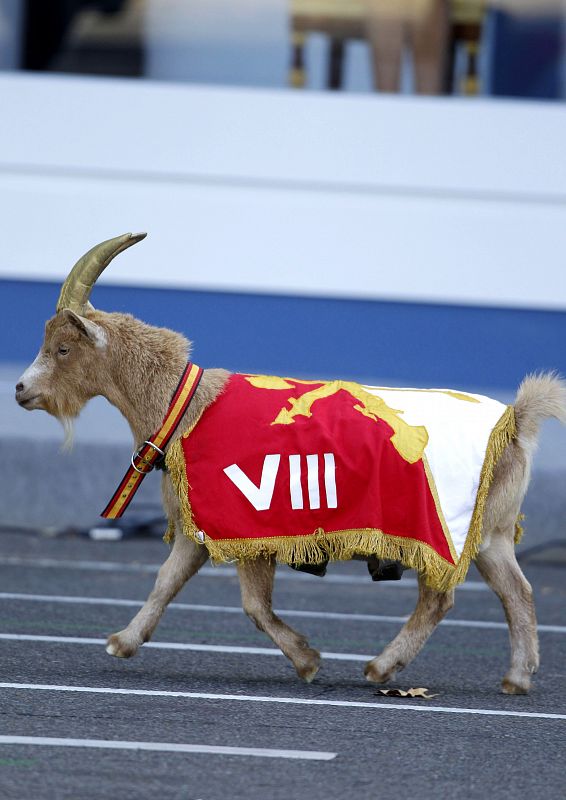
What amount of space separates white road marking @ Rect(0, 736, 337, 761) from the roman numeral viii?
1424mm

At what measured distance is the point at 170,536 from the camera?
7668 mm

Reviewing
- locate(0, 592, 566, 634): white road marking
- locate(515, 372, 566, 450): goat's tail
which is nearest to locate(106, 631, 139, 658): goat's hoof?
locate(515, 372, 566, 450): goat's tail

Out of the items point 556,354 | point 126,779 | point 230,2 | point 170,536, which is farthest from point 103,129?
point 126,779

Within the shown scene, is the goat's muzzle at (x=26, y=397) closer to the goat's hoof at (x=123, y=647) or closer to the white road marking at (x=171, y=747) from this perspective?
the goat's hoof at (x=123, y=647)

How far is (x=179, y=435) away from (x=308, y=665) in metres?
1.27

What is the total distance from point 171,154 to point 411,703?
756 centimetres

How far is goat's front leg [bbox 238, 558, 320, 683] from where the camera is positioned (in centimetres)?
744

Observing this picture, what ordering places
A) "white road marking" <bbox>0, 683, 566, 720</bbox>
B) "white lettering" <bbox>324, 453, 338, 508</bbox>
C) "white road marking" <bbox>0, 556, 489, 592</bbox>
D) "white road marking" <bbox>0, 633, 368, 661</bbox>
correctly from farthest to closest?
"white road marking" <bbox>0, 556, 489, 592</bbox>
"white road marking" <bbox>0, 633, 368, 661</bbox>
"white lettering" <bbox>324, 453, 338, 508</bbox>
"white road marking" <bbox>0, 683, 566, 720</bbox>

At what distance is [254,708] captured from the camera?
691 cm

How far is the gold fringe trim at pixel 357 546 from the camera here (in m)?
7.21

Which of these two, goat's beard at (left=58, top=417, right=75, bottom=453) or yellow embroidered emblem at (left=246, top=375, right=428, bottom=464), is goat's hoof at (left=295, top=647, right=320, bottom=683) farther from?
goat's beard at (left=58, top=417, right=75, bottom=453)

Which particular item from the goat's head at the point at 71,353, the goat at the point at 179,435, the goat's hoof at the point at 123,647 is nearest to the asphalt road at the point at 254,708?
the goat's hoof at the point at 123,647

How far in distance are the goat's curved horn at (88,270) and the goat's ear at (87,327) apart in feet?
0.24

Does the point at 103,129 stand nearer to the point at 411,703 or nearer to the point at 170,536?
the point at 170,536
